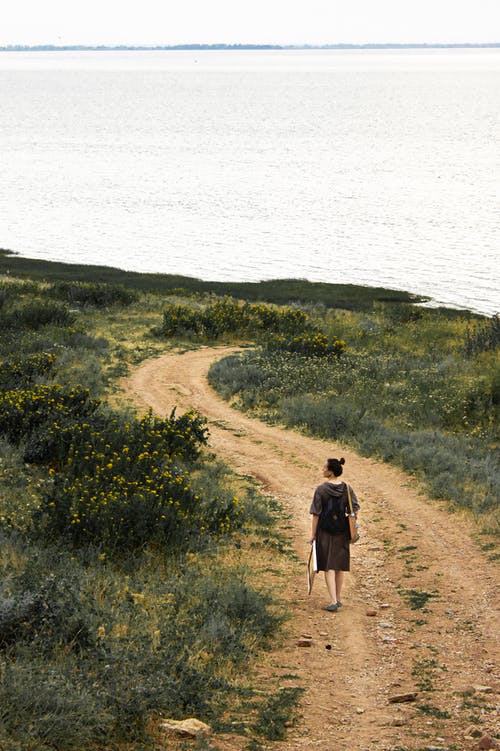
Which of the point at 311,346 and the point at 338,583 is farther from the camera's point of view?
the point at 311,346

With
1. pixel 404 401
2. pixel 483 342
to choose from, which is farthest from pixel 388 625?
pixel 483 342

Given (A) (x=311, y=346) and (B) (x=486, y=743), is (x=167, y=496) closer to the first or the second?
(B) (x=486, y=743)

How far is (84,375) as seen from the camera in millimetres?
20625

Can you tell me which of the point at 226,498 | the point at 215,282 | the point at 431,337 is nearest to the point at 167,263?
the point at 215,282

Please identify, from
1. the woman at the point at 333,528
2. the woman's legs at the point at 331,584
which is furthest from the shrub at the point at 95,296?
the woman's legs at the point at 331,584

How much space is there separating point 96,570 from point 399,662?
3.38 meters

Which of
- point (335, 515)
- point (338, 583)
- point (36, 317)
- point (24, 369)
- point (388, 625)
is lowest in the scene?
point (388, 625)

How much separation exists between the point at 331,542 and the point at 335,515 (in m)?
0.32

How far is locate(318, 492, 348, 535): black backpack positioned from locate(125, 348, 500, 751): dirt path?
881 mm

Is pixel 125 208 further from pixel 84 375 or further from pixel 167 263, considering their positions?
pixel 84 375

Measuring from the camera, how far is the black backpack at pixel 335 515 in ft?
33.2

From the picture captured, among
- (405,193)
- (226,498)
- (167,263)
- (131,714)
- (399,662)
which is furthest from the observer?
(405,193)

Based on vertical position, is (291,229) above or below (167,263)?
above

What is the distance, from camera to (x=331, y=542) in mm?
10141
